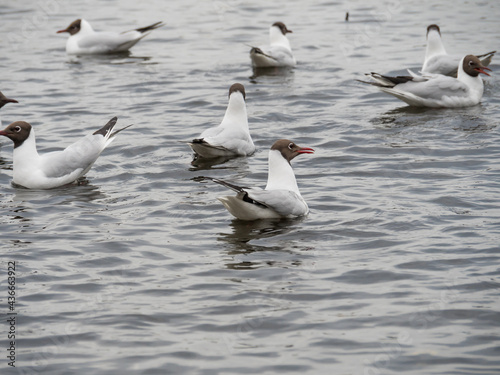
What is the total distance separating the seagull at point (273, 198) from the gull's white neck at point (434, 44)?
740cm

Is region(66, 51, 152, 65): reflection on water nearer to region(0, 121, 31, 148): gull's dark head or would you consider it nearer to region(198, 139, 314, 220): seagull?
region(0, 121, 31, 148): gull's dark head

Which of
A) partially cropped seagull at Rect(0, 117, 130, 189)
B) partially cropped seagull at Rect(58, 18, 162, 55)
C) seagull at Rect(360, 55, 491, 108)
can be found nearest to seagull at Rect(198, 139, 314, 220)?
partially cropped seagull at Rect(0, 117, 130, 189)

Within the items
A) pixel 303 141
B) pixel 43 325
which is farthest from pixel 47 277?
pixel 303 141

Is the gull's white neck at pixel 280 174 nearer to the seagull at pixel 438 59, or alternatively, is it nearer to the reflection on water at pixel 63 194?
the reflection on water at pixel 63 194

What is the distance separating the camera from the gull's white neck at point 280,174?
32.6 ft

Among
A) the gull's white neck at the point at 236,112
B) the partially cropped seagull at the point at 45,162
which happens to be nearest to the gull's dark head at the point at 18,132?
the partially cropped seagull at the point at 45,162

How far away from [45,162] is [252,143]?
315cm

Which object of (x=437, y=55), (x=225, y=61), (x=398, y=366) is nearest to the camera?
(x=398, y=366)

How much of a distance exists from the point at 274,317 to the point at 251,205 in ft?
7.83

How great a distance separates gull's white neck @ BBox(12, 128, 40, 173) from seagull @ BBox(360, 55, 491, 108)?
6.11 m

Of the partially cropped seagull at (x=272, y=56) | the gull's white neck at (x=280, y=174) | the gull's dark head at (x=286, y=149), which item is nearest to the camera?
the gull's white neck at (x=280, y=174)

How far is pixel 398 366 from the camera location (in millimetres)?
6461

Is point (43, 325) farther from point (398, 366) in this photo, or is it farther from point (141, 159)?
point (141, 159)

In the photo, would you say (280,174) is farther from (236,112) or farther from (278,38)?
(278,38)
